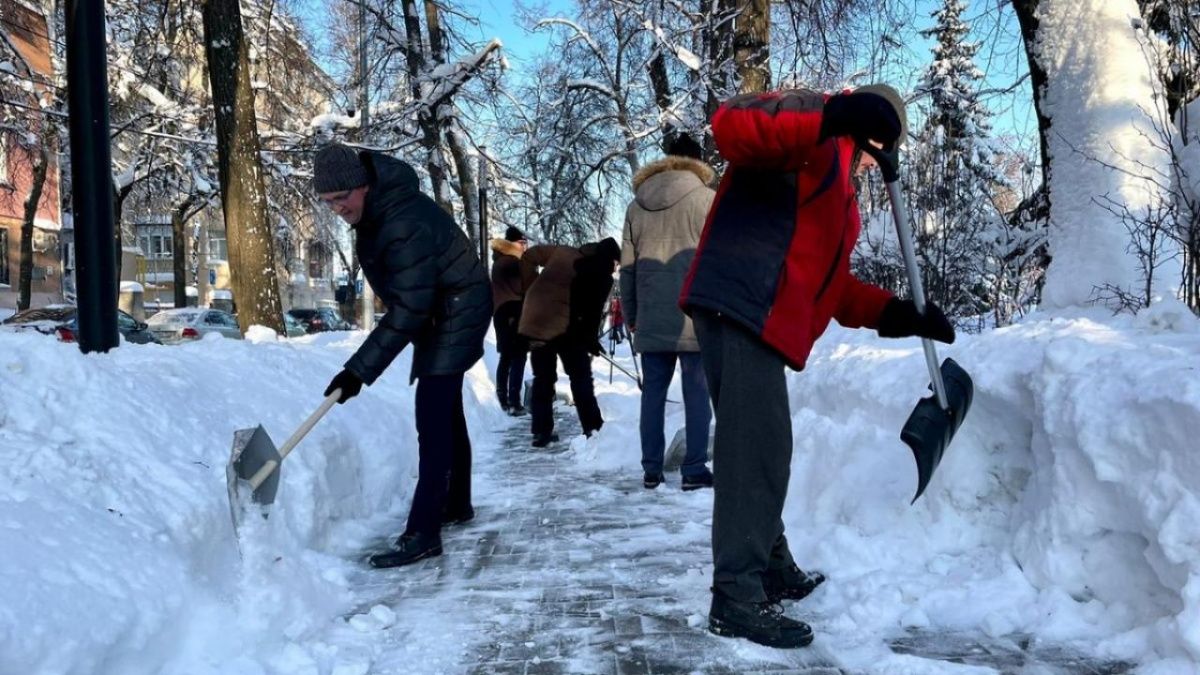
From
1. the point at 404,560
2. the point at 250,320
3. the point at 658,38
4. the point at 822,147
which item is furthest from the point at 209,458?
the point at 658,38

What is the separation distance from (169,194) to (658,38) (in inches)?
535

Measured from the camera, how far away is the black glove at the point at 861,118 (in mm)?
2570

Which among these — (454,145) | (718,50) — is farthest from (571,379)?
(454,145)

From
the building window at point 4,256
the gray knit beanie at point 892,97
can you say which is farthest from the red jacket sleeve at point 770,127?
the building window at point 4,256

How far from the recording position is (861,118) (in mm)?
2566

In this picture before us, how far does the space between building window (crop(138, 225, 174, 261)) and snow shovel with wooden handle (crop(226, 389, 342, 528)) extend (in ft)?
161

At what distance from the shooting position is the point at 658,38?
14344mm

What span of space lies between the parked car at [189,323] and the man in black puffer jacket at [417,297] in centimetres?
2024

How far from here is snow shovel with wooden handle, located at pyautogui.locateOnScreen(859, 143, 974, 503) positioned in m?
2.88

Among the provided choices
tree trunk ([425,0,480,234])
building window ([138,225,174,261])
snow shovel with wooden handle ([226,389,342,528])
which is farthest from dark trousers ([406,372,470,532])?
building window ([138,225,174,261])

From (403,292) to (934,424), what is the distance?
2.11 metres

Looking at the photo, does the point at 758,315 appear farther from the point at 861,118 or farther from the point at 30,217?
the point at 30,217

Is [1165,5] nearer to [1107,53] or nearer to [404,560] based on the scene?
[1107,53]

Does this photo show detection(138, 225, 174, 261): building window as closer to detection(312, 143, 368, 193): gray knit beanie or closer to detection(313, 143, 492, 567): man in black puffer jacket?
detection(313, 143, 492, 567): man in black puffer jacket
